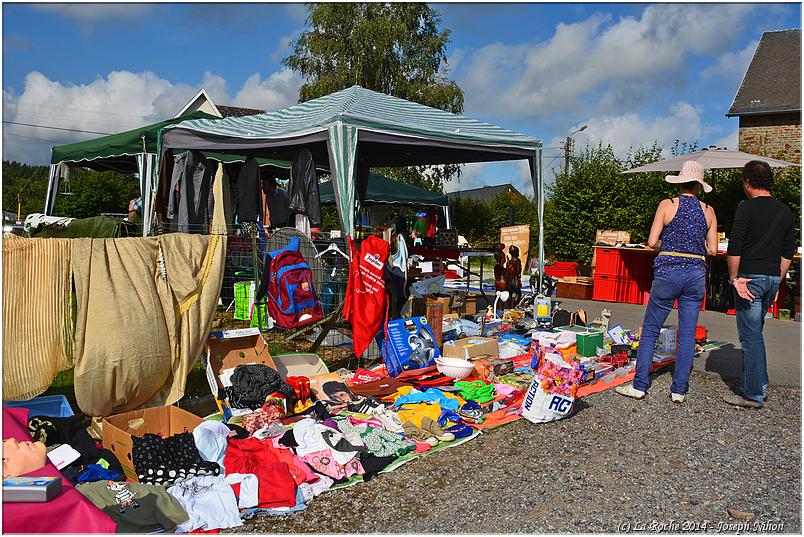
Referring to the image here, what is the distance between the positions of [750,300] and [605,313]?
9.28 feet

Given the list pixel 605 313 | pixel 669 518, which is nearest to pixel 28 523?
pixel 669 518

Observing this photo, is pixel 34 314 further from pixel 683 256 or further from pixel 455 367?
pixel 683 256

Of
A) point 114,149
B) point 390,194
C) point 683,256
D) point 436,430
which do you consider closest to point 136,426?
point 436,430

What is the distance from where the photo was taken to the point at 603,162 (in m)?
16.4

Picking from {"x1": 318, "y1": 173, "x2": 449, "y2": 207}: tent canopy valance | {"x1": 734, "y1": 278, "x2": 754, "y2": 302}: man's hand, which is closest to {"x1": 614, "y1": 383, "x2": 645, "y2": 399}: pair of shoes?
{"x1": 734, "y1": 278, "x2": 754, "y2": 302}: man's hand

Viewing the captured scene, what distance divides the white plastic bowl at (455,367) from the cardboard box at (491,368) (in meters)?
0.09

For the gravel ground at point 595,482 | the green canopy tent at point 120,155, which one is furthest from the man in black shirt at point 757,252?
the green canopy tent at point 120,155

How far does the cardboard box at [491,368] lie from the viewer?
6.09m

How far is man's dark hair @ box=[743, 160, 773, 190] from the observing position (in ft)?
17.1

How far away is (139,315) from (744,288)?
468 cm

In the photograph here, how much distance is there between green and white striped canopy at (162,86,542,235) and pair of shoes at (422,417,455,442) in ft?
8.60

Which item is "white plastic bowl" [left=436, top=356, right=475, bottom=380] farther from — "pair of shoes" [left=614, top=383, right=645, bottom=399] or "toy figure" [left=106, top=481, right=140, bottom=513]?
"toy figure" [left=106, top=481, right=140, bottom=513]

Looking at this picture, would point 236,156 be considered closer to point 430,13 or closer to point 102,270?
point 102,270

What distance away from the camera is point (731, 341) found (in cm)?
848
